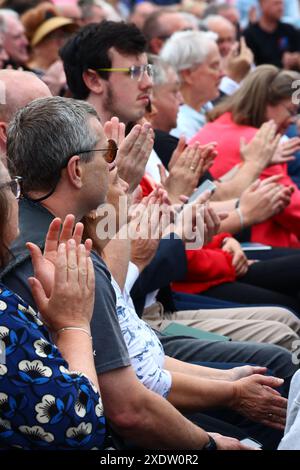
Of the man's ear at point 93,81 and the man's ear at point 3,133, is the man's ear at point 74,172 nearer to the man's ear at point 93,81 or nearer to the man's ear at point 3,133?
the man's ear at point 3,133

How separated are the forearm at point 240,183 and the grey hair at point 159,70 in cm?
64

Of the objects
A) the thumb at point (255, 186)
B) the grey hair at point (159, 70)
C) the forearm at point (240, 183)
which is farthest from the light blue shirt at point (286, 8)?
the thumb at point (255, 186)

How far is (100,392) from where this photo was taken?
269 centimetres

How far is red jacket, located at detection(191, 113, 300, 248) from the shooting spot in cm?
562

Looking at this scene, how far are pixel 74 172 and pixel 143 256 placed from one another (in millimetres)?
863

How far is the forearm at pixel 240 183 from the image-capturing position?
17.6 ft

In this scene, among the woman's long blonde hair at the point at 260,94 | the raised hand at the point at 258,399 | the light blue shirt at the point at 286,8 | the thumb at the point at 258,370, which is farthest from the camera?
the light blue shirt at the point at 286,8

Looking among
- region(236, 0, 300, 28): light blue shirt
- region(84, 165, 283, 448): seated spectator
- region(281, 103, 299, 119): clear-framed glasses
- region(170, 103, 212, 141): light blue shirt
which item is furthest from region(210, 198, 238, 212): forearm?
region(236, 0, 300, 28): light blue shirt

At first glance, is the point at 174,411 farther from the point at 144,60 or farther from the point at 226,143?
the point at 226,143

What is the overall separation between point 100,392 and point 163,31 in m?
5.79

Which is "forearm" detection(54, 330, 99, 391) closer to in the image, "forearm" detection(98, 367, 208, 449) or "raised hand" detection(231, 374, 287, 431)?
"forearm" detection(98, 367, 208, 449)

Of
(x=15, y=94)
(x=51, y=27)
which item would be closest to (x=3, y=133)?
(x=15, y=94)

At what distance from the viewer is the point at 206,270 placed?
4.73m

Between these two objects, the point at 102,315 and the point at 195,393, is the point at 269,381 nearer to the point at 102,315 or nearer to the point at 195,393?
the point at 195,393
